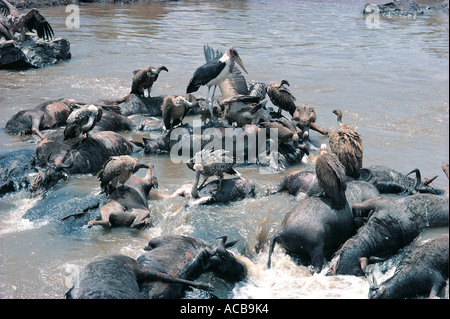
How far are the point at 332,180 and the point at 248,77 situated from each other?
917cm

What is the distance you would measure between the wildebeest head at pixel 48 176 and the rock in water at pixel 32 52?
28.5 feet

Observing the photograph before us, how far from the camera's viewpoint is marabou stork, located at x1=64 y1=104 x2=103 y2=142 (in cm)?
807

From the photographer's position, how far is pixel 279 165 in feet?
27.4

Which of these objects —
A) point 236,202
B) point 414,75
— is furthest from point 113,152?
point 414,75

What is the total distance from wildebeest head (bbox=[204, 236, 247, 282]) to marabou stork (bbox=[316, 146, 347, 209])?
1300mm

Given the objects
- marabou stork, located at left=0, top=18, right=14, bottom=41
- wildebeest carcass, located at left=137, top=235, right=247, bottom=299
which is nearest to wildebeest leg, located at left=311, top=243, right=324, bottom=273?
wildebeest carcass, located at left=137, top=235, right=247, bottom=299

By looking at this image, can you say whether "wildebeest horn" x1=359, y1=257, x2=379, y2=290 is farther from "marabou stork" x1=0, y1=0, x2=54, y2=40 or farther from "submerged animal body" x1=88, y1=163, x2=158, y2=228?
"marabou stork" x1=0, y1=0, x2=54, y2=40

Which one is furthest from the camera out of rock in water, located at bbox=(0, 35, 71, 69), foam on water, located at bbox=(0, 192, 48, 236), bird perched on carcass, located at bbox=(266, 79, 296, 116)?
rock in water, located at bbox=(0, 35, 71, 69)

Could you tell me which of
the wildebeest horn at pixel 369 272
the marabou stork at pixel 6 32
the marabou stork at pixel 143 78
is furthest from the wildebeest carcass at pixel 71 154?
the marabou stork at pixel 6 32

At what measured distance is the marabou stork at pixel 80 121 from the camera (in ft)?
26.5

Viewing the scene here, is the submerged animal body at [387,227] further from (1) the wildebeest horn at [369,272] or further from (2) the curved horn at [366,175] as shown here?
(2) the curved horn at [366,175]

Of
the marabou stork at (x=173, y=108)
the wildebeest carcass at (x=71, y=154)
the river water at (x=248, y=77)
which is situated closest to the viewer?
the river water at (x=248, y=77)

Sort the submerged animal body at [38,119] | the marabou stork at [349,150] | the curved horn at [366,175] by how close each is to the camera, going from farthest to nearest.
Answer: the submerged animal body at [38,119] → the curved horn at [366,175] → the marabou stork at [349,150]

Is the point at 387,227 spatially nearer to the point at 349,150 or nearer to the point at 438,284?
the point at 438,284
